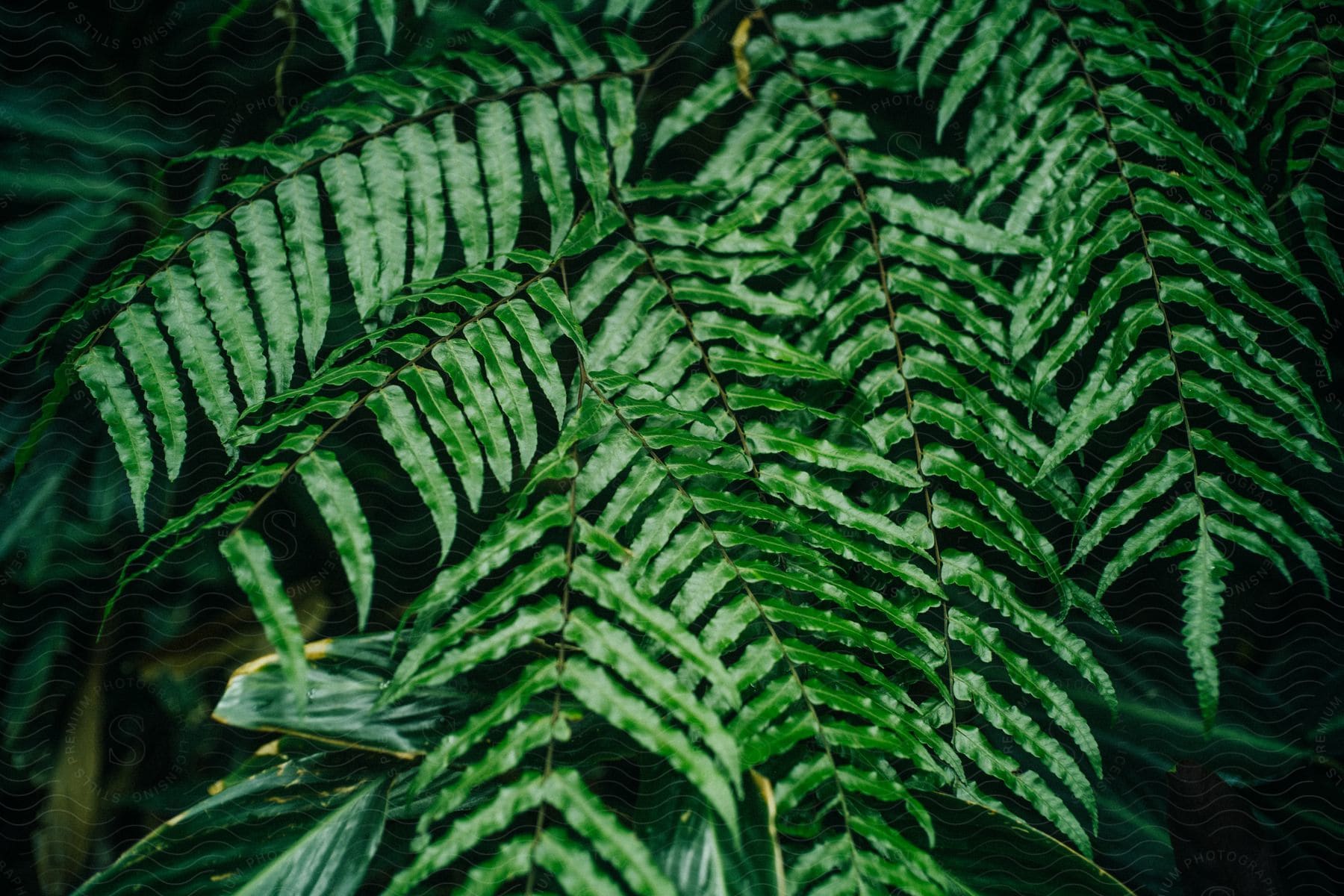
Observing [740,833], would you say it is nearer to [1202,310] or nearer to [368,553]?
[368,553]

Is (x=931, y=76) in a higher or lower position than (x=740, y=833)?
higher

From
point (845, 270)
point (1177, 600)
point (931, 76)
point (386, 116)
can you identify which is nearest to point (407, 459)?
point (386, 116)

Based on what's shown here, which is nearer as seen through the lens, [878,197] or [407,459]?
[407,459]

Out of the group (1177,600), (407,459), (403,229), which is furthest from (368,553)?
(1177,600)

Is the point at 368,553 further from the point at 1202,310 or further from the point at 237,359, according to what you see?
the point at 1202,310

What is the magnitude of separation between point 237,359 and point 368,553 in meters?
0.26

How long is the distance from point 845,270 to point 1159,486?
365mm

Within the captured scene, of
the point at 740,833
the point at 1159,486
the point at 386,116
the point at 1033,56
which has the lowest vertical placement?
the point at 740,833

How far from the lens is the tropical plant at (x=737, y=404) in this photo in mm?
653

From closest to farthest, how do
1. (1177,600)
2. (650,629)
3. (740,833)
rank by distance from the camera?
Answer: (650,629), (740,833), (1177,600)

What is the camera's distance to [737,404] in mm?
731

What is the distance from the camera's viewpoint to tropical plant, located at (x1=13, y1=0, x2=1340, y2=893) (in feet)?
2.14

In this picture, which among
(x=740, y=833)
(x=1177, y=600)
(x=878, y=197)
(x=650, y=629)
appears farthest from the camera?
(x=1177, y=600)

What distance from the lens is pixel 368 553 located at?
0.61 m
